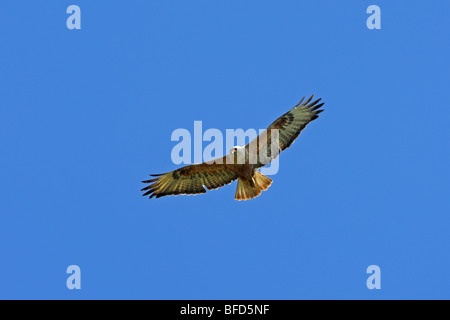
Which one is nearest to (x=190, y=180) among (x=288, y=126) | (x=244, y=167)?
(x=244, y=167)

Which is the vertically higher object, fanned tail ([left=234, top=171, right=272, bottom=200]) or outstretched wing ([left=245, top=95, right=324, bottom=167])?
outstretched wing ([left=245, top=95, right=324, bottom=167])

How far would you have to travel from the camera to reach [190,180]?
1261 cm

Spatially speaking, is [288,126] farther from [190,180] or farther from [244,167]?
[190,180]

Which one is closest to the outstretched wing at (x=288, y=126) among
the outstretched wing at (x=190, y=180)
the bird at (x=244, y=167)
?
the bird at (x=244, y=167)

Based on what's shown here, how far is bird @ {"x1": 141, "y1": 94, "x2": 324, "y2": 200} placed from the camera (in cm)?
1182

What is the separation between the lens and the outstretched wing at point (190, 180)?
40.8 feet

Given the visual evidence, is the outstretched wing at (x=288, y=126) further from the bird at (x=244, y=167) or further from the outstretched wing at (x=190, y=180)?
Result: the outstretched wing at (x=190, y=180)

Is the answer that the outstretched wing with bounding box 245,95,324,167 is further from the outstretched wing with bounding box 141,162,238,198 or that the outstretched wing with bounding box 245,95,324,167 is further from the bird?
the outstretched wing with bounding box 141,162,238,198

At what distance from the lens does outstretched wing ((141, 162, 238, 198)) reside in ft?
40.8

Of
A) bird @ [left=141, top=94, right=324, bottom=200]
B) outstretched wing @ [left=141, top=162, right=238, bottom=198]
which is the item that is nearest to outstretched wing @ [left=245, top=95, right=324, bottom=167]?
bird @ [left=141, top=94, right=324, bottom=200]

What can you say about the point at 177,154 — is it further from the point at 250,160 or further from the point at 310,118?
the point at 310,118

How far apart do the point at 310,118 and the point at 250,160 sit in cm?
129
